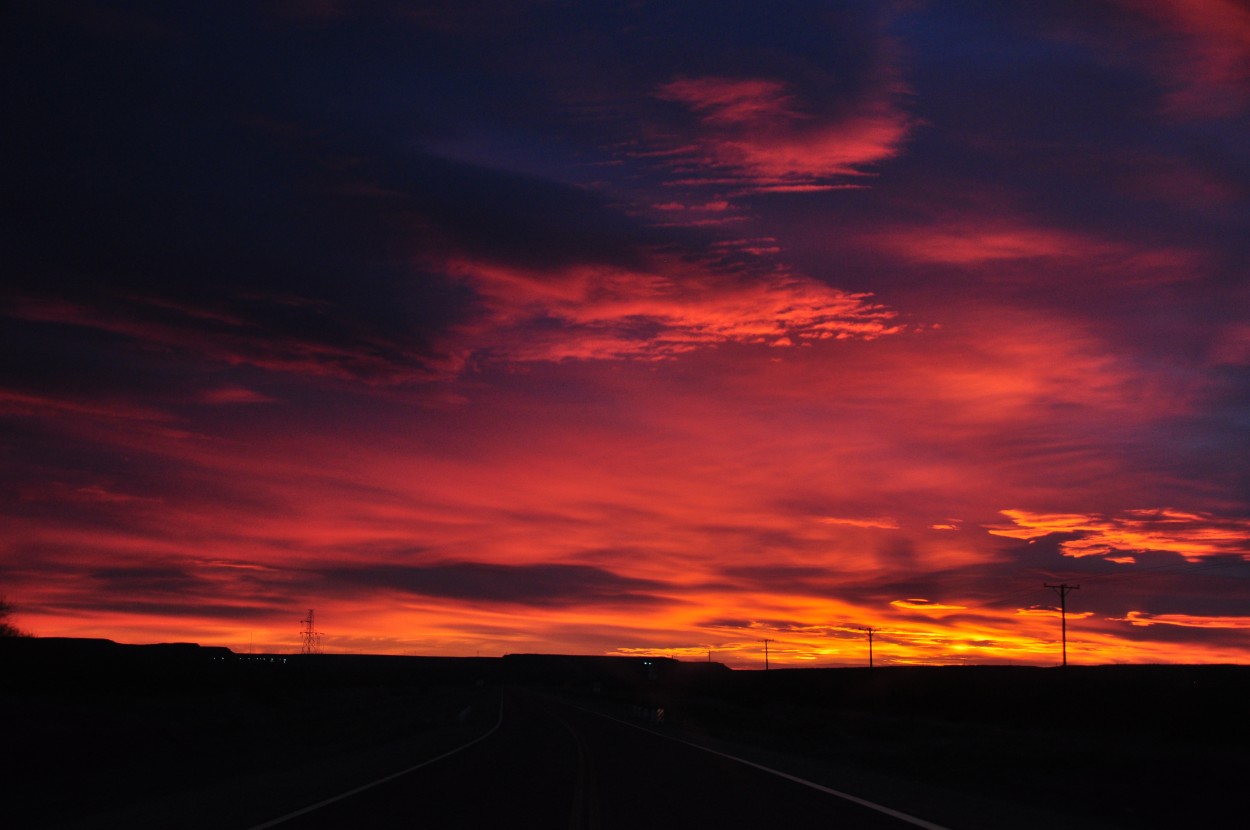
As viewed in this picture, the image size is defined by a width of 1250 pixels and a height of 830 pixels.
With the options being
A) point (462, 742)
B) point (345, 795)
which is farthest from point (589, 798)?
point (462, 742)

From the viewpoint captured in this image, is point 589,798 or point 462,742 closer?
point 589,798

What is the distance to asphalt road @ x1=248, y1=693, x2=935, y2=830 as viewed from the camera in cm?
1491

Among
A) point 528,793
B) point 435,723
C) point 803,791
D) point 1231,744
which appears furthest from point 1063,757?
point 435,723

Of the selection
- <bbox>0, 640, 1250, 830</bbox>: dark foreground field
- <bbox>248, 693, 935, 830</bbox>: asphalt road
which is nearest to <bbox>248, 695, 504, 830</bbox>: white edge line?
<bbox>248, 693, 935, 830</bbox>: asphalt road

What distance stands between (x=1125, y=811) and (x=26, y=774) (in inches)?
938

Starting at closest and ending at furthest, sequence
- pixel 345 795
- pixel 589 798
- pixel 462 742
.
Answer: pixel 589 798 → pixel 345 795 → pixel 462 742

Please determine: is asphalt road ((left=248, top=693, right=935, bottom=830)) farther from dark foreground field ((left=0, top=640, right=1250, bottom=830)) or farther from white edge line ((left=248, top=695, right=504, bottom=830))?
dark foreground field ((left=0, top=640, right=1250, bottom=830))

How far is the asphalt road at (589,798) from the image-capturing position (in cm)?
1491

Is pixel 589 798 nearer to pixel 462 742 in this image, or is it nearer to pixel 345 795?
pixel 345 795

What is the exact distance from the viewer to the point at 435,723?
177 feet

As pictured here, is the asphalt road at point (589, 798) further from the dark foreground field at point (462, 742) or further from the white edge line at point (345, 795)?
the dark foreground field at point (462, 742)

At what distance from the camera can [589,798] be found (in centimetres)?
1834

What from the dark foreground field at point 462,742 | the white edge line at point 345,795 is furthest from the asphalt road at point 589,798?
the dark foreground field at point 462,742

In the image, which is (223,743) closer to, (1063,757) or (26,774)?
(26,774)
